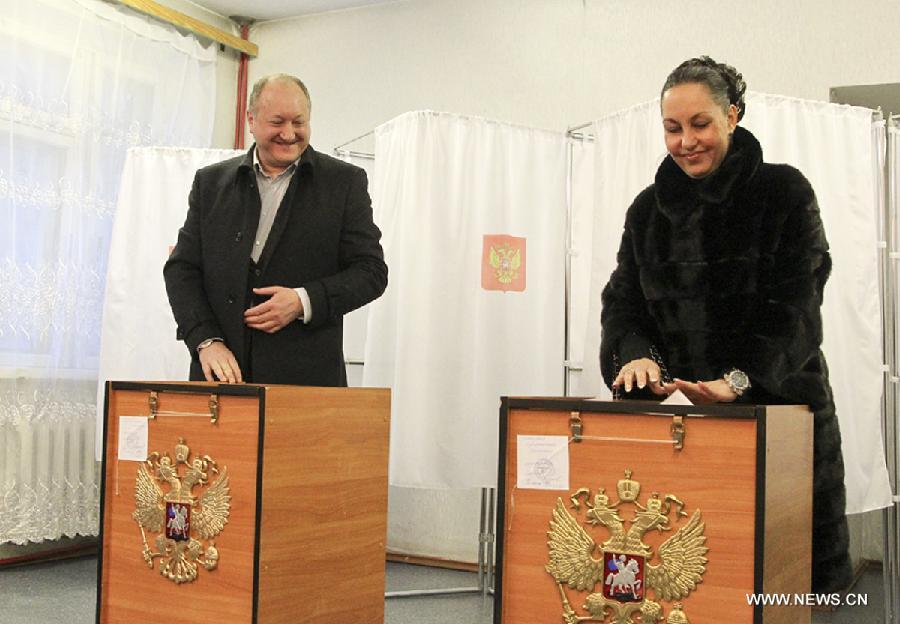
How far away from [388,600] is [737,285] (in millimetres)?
2487

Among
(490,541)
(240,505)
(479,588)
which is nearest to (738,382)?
(240,505)

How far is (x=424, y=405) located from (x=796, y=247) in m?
2.04

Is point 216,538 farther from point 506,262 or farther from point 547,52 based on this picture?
point 547,52

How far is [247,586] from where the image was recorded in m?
1.91

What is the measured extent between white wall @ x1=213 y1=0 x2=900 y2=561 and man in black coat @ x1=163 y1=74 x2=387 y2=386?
2552 millimetres

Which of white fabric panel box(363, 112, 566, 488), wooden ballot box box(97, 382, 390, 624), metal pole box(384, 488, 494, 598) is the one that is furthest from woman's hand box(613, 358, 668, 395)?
metal pole box(384, 488, 494, 598)

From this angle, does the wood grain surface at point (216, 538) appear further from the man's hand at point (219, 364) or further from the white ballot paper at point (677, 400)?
the white ballot paper at point (677, 400)

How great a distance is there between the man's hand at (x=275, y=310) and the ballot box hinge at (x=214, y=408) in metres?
0.30

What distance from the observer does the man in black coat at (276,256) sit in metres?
2.34

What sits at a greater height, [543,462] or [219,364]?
[219,364]

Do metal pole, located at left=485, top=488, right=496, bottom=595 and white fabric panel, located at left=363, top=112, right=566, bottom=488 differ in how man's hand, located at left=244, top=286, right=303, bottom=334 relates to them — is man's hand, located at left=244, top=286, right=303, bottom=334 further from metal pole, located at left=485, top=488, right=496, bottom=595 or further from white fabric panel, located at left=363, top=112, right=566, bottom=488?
metal pole, located at left=485, top=488, right=496, bottom=595

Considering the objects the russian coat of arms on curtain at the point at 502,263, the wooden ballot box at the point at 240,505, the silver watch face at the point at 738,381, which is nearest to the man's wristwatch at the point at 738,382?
the silver watch face at the point at 738,381

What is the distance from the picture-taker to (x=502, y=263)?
12.8ft

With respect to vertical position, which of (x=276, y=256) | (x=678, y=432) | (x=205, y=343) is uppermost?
(x=276, y=256)
